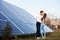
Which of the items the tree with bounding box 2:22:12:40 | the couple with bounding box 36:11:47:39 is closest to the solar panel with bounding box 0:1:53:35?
the couple with bounding box 36:11:47:39

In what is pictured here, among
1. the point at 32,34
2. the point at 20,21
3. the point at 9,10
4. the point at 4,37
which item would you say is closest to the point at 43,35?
the point at 32,34

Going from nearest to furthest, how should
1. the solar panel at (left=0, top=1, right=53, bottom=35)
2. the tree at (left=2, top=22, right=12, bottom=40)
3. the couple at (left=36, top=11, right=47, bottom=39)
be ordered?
the tree at (left=2, top=22, right=12, bottom=40)
the solar panel at (left=0, top=1, right=53, bottom=35)
the couple at (left=36, top=11, right=47, bottom=39)

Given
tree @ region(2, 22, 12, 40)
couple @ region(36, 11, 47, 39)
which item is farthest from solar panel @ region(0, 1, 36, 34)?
tree @ region(2, 22, 12, 40)

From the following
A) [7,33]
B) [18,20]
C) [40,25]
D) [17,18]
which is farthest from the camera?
[17,18]

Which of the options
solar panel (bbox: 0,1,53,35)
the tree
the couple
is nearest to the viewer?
the tree

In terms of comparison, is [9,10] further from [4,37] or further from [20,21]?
[4,37]

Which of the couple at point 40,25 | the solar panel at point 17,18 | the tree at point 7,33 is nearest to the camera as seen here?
the tree at point 7,33

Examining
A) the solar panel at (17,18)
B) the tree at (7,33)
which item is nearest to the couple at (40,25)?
the solar panel at (17,18)

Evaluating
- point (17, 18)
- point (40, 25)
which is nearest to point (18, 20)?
point (17, 18)

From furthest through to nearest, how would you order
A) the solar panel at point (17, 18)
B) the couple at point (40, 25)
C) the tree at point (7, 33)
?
the couple at point (40, 25), the solar panel at point (17, 18), the tree at point (7, 33)

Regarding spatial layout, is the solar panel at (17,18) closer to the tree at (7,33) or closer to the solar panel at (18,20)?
the solar panel at (18,20)

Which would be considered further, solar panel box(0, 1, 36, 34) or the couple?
the couple

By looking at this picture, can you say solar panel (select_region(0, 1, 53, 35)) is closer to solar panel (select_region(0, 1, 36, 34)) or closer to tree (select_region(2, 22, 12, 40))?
solar panel (select_region(0, 1, 36, 34))

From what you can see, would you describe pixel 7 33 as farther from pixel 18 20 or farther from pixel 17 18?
pixel 17 18
